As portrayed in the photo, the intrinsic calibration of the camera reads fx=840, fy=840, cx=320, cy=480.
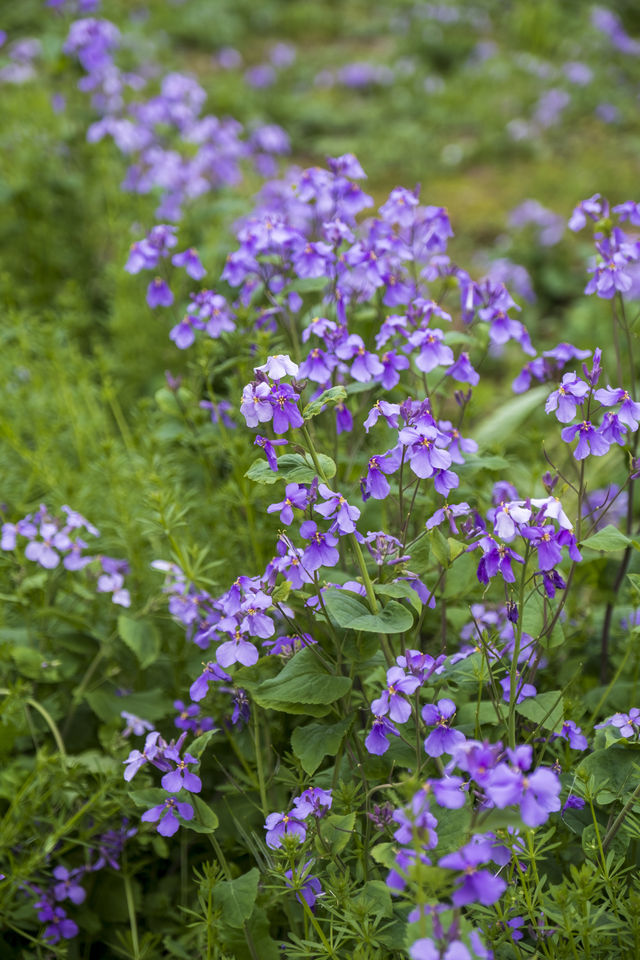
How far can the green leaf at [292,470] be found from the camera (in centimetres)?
165

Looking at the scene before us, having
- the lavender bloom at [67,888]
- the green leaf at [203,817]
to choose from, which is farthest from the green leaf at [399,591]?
the lavender bloom at [67,888]

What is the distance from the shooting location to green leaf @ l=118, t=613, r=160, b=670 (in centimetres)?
232

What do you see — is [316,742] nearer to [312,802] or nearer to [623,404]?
[312,802]

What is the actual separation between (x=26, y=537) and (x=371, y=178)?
18.6ft

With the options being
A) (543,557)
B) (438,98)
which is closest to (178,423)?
(543,557)

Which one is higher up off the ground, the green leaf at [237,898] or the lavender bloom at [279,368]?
the lavender bloom at [279,368]

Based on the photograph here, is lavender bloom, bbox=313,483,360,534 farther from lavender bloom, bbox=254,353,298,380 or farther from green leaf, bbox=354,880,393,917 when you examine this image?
green leaf, bbox=354,880,393,917

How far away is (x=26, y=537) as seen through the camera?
8.34 ft

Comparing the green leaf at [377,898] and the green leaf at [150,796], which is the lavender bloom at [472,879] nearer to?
the green leaf at [377,898]

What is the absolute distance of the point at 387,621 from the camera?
1666mm

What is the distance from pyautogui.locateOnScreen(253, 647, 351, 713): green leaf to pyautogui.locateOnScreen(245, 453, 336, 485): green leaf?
381mm

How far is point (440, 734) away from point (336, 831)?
0.31 meters

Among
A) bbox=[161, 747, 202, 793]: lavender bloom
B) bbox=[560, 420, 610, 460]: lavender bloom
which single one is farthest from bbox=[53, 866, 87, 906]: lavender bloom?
bbox=[560, 420, 610, 460]: lavender bloom

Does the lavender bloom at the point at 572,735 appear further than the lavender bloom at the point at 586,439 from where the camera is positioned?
Yes
